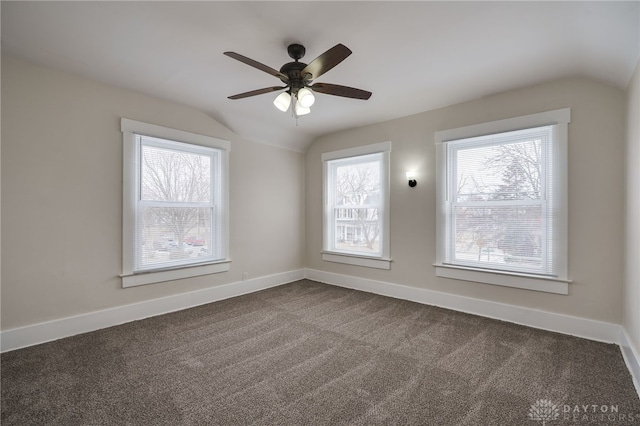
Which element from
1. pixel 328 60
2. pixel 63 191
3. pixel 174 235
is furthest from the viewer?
pixel 174 235

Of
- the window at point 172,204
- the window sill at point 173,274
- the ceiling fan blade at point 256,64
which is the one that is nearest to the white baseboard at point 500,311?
the window sill at point 173,274

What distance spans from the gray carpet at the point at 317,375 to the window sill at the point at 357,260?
1.14 metres

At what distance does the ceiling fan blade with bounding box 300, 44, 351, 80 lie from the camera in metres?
1.94

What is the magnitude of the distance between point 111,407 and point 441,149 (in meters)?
4.22

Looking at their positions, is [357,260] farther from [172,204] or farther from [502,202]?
[172,204]

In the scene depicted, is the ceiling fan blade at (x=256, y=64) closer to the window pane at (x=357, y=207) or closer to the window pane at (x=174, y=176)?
the window pane at (x=174, y=176)

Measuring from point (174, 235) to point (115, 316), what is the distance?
1.11 m

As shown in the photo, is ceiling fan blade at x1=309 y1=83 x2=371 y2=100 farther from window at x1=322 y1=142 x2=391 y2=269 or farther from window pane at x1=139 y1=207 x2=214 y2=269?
window pane at x1=139 y1=207 x2=214 y2=269

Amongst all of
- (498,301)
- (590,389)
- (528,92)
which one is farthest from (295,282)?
(528,92)

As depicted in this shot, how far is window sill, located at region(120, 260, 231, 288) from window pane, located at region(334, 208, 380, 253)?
6.50ft

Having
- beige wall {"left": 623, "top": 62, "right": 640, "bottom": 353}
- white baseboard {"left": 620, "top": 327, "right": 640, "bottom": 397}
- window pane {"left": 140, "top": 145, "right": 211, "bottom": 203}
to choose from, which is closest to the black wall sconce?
beige wall {"left": 623, "top": 62, "right": 640, "bottom": 353}

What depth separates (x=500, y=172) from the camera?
3.49m

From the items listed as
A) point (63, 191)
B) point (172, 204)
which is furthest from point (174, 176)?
point (63, 191)

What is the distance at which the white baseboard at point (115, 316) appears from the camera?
2678mm
